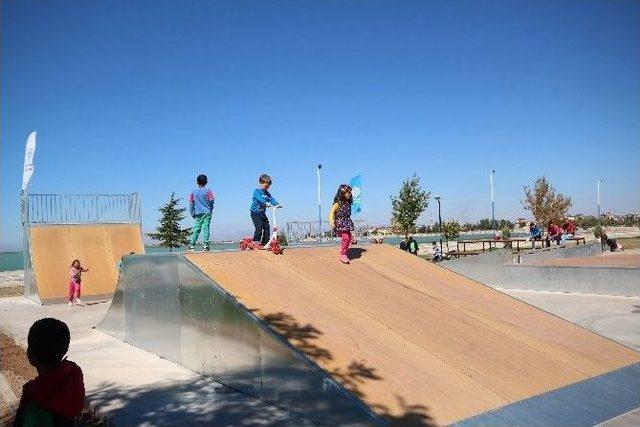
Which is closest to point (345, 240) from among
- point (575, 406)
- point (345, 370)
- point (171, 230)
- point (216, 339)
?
point (216, 339)

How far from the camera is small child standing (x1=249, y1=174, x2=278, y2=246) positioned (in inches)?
343

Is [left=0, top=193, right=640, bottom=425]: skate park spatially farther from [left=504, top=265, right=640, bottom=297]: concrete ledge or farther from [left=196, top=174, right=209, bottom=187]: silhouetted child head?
[left=504, top=265, right=640, bottom=297]: concrete ledge

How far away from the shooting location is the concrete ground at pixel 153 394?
471cm

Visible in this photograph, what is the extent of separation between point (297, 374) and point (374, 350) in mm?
1045

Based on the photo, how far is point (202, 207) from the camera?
9.22 meters

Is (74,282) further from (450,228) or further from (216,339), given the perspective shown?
(450,228)

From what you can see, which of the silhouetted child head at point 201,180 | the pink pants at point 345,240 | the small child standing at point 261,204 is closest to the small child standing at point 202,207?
the silhouetted child head at point 201,180

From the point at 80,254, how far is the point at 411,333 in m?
15.4

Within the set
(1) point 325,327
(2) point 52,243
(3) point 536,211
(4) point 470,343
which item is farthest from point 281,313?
(3) point 536,211

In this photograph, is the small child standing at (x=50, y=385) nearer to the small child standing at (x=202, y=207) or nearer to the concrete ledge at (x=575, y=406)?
the concrete ledge at (x=575, y=406)

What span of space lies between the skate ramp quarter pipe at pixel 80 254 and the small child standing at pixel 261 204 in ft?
33.5

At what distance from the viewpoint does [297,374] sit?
4625 mm

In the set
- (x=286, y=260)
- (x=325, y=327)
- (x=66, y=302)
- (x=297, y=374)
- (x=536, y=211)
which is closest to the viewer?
(x=297, y=374)

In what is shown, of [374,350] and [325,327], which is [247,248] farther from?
[374,350]
